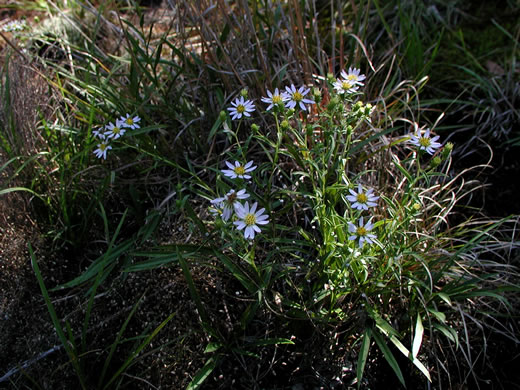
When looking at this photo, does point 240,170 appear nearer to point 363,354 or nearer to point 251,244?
point 251,244

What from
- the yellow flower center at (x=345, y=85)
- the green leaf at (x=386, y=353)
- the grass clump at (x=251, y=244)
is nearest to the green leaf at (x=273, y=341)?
the grass clump at (x=251, y=244)

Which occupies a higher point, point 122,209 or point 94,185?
point 94,185

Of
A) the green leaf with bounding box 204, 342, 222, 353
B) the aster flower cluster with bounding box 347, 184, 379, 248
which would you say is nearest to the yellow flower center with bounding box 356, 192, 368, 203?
the aster flower cluster with bounding box 347, 184, 379, 248

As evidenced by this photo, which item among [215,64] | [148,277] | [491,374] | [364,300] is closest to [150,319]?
[148,277]

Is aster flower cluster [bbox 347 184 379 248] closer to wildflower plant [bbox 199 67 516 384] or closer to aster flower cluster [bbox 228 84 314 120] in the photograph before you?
wildflower plant [bbox 199 67 516 384]

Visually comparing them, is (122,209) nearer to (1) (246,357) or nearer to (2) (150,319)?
(2) (150,319)

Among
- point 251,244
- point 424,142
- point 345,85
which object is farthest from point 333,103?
point 251,244

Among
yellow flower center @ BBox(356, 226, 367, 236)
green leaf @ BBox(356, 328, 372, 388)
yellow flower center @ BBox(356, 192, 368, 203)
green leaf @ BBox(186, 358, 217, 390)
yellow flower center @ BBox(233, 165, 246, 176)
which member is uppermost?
yellow flower center @ BBox(233, 165, 246, 176)

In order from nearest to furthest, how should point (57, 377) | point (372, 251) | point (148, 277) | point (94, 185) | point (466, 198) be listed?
point (372, 251) → point (57, 377) → point (148, 277) → point (94, 185) → point (466, 198)

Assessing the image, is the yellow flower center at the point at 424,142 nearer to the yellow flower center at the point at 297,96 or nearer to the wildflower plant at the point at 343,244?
the wildflower plant at the point at 343,244
